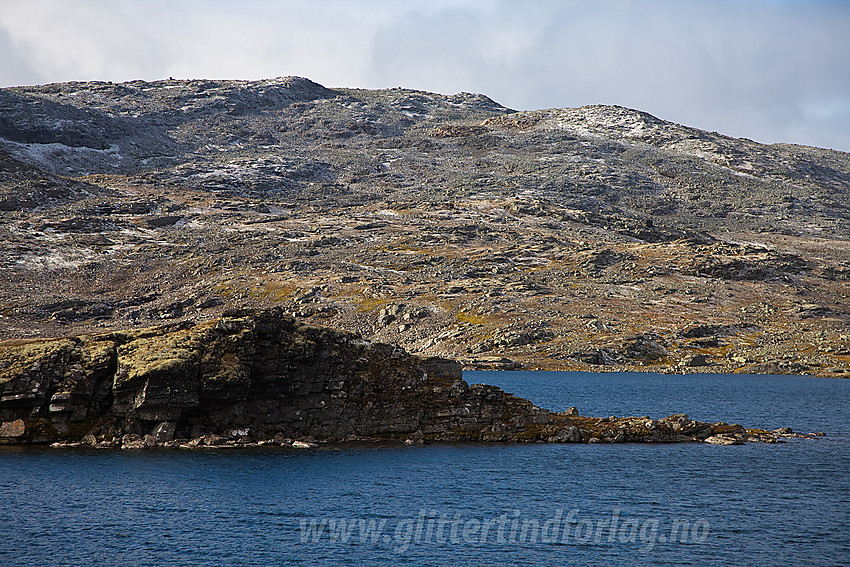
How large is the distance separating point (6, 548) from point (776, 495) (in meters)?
56.8

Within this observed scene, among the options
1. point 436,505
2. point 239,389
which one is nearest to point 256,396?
point 239,389

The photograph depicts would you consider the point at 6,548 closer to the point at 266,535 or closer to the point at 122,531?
the point at 122,531

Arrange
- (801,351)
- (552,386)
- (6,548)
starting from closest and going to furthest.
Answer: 1. (6,548)
2. (552,386)
3. (801,351)

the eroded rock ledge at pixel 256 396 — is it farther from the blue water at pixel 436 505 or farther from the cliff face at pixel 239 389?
the blue water at pixel 436 505

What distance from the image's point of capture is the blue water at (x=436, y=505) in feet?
146

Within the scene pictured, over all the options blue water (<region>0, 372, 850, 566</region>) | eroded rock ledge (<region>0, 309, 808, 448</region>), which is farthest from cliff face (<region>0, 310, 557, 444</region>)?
blue water (<region>0, 372, 850, 566</region>)

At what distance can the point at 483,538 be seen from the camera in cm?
4778

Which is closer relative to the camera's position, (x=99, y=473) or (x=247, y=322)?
(x=99, y=473)

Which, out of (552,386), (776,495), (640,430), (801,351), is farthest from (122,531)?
(801,351)

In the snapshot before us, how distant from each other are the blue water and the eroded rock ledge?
373 centimetres

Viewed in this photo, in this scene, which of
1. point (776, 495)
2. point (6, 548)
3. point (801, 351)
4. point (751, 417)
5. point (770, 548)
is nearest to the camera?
point (6, 548)

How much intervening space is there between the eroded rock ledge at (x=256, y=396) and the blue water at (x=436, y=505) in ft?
12.2

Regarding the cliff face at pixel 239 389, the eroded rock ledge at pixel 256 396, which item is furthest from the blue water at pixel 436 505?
the cliff face at pixel 239 389

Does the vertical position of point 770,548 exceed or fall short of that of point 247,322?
it falls short
